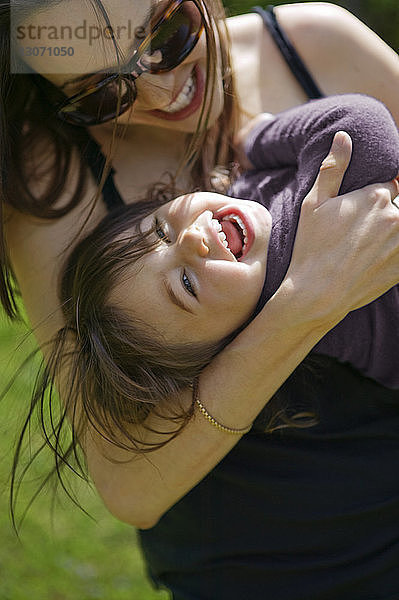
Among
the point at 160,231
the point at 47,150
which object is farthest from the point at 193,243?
the point at 47,150

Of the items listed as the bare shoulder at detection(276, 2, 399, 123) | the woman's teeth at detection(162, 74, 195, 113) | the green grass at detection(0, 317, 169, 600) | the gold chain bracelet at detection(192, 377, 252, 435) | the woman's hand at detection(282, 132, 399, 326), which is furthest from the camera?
the green grass at detection(0, 317, 169, 600)

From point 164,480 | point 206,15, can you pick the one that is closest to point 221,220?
point 206,15

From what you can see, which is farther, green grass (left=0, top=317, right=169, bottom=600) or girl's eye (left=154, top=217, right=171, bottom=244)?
green grass (left=0, top=317, right=169, bottom=600)

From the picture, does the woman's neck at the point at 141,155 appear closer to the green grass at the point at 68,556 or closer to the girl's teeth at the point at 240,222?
the girl's teeth at the point at 240,222

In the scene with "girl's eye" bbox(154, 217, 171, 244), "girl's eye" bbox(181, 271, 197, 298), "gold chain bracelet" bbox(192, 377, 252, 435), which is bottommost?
"gold chain bracelet" bbox(192, 377, 252, 435)

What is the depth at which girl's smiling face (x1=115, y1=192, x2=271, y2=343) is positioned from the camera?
1.81 m

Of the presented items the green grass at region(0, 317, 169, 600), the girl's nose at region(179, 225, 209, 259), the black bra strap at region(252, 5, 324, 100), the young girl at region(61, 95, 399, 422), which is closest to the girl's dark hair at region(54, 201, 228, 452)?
the young girl at region(61, 95, 399, 422)

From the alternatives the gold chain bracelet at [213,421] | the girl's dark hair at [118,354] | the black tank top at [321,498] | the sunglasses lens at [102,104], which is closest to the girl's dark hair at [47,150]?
the sunglasses lens at [102,104]

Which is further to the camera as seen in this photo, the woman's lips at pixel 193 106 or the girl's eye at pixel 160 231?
the woman's lips at pixel 193 106

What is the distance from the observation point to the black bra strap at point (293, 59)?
86.4 inches

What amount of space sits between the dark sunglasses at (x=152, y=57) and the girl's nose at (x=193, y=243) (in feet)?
1.36

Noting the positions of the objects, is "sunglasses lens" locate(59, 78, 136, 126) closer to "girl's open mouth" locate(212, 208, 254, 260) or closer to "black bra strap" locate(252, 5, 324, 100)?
"girl's open mouth" locate(212, 208, 254, 260)

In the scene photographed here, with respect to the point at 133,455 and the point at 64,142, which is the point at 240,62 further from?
the point at 133,455

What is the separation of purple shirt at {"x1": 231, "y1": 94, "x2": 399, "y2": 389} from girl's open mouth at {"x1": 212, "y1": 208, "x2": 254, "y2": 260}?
0.22 feet
